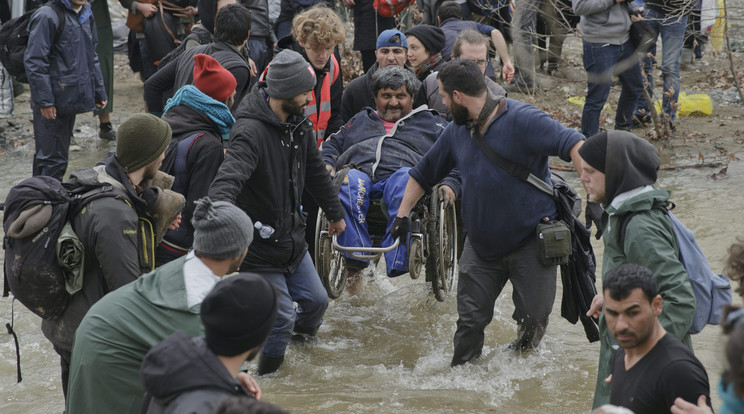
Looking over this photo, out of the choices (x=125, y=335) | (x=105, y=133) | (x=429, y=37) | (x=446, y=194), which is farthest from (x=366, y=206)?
(x=105, y=133)

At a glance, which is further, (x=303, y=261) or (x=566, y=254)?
(x=303, y=261)

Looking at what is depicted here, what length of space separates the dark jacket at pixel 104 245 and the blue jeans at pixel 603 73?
5859 millimetres

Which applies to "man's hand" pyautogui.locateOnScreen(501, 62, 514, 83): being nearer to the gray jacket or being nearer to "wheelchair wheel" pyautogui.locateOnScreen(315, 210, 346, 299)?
the gray jacket

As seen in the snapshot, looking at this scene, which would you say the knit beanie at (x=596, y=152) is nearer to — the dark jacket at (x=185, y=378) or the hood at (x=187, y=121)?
the dark jacket at (x=185, y=378)

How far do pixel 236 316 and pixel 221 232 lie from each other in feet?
2.49

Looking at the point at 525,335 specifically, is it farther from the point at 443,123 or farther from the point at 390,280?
the point at 390,280

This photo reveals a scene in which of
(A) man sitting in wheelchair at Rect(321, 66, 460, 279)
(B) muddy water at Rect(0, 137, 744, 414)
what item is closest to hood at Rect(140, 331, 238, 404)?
(B) muddy water at Rect(0, 137, 744, 414)

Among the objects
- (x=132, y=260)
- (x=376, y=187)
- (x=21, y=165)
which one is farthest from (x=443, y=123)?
(x=21, y=165)

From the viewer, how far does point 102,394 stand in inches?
115

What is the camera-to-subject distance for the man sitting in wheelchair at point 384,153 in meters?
Result: 5.32

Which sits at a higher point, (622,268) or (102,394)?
(622,268)

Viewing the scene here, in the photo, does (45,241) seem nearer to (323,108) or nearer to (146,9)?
(323,108)

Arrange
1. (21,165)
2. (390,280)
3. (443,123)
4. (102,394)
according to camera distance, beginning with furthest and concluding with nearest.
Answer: (21,165) → (390,280) → (443,123) → (102,394)

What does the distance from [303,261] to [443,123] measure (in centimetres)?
160
